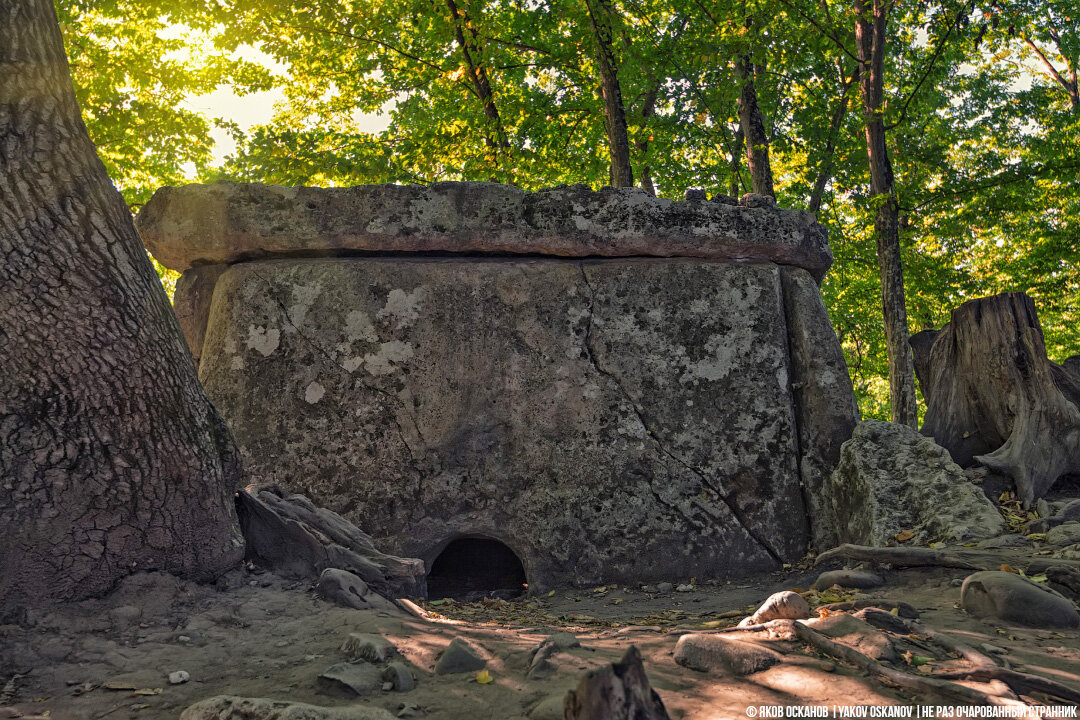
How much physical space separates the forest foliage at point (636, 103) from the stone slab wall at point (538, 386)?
3.70 meters

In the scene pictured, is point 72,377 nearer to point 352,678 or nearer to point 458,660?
point 352,678

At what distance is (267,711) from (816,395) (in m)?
4.04

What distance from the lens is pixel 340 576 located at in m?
3.42

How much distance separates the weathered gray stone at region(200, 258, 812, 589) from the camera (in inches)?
188

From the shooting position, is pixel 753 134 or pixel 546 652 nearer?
pixel 546 652

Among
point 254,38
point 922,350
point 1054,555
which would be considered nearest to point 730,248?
point 922,350

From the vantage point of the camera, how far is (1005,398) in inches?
204

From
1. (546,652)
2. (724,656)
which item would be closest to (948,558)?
(724,656)

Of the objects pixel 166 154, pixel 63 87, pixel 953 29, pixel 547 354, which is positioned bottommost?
pixel 547 354

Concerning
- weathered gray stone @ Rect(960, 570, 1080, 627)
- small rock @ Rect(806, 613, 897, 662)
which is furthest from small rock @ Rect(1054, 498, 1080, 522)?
small rock @ Rect(806, 613, 897, 662)

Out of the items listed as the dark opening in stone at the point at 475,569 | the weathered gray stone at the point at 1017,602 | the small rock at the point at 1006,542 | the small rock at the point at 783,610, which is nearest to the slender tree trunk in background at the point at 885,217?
the small rock at the point at 1006,542

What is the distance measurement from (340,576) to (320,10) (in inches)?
339

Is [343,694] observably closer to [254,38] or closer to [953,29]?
[254,38]

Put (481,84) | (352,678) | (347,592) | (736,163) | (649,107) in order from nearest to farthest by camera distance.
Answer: (352,678), (347,592), (481,84), (736,163), (649,107)
